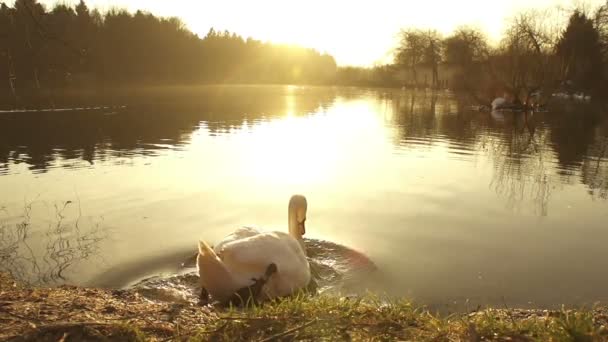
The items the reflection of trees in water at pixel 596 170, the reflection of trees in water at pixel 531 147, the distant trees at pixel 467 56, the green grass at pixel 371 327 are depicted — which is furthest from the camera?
the distant trees at pixel 467 56

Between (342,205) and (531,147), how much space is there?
11707 mm

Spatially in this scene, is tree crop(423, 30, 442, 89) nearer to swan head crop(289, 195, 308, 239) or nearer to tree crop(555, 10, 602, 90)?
tree crop(555, 10, 602, 90)

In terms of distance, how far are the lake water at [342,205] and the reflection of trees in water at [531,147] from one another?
0.09 meters

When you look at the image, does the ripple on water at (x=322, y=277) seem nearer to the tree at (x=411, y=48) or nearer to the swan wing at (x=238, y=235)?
the swan wing at (x=238, y=235)

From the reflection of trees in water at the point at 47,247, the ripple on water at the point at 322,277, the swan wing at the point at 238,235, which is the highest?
the swan wing at the point at 238,235

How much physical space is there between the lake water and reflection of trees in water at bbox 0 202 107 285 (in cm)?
3

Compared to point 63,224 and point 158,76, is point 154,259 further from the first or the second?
point 158,76

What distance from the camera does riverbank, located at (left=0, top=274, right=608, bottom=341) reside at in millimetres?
3289

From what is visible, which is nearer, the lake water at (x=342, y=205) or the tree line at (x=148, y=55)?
the lake water at (x=342, y=205)

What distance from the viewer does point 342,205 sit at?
31.7 feet

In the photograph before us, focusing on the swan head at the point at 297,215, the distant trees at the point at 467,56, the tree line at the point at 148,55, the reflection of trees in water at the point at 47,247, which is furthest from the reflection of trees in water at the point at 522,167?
the tree line at the point at 148,55

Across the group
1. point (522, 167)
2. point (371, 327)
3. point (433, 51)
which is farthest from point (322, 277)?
point (433, 51)

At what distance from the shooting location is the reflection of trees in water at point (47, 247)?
620 cm

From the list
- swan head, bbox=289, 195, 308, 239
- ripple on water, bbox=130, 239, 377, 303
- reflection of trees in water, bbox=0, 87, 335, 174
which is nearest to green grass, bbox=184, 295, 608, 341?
ripple on water, bbox=130, 239, 377, 303
